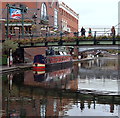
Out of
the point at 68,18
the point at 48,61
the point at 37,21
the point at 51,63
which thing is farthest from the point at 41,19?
the point at 68,18

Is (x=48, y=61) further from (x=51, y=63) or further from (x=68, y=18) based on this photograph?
(x=68, y=18)

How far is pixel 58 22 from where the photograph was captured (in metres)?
71.0

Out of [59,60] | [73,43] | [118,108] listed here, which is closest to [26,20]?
[59,60]

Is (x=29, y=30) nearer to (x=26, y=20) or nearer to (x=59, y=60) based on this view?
(x=26, y=20)

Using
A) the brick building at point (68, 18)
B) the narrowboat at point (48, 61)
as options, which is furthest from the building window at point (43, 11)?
the narrowboat at point (48, 61)

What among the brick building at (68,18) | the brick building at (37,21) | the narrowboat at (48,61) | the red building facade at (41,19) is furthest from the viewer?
the brick building at (68,18)

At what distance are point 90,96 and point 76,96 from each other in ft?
2.83

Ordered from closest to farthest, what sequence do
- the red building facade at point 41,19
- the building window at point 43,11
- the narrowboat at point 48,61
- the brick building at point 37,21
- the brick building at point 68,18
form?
the narrowboat at point 48,61, the brick building at point 37,21, the red building facade at point 41,19, the building window at point 43,11, the brick building at point 68,18

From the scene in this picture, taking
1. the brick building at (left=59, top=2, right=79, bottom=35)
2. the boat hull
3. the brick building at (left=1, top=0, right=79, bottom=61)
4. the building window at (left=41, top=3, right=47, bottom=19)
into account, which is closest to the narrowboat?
the boat hull

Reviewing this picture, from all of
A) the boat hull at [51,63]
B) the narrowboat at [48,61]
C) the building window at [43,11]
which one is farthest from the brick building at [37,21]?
the boat hull at [51,63]

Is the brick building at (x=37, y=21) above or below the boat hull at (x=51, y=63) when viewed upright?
above

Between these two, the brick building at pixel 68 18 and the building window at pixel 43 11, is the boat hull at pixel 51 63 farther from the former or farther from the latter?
the brick building at pixel 68 18

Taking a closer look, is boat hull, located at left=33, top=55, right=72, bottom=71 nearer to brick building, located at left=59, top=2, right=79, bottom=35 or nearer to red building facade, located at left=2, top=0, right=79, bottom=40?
red building facade, located at left=2, top=0, right=79, bottom=40

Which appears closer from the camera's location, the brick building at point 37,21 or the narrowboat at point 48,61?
the narrowboat at point 48,61
